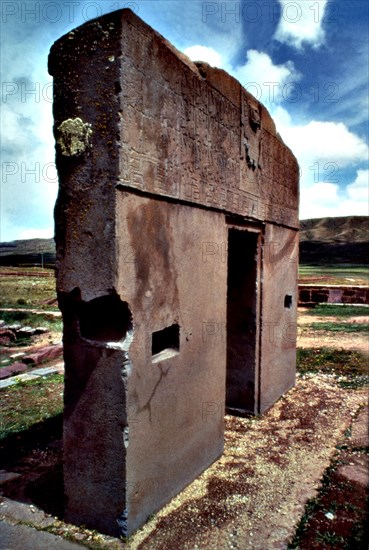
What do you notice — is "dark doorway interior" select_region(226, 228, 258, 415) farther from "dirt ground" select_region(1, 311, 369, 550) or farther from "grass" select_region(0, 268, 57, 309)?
"grass" select_region(0, 268, 57, 309)

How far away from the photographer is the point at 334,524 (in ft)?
9.85

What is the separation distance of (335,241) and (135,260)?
43209 millimetres

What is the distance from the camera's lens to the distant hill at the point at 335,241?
38.6m

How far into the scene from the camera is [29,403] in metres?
5.52

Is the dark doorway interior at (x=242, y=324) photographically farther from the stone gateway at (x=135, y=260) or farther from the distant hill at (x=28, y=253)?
the distant hill at (x=28, y=253)

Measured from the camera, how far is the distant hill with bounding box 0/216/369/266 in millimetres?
35844

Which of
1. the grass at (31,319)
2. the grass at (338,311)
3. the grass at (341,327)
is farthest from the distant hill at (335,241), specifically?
the grass at (31,319)

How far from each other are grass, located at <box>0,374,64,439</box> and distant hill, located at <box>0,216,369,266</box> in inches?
1139

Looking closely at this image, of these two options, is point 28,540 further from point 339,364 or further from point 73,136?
point 339,364

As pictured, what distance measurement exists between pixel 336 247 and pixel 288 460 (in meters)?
39.7

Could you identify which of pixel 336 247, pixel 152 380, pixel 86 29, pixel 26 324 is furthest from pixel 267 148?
pixel 336 247

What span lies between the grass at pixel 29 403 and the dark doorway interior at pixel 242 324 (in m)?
2.17

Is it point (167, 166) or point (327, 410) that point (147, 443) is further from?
point (327, 410)

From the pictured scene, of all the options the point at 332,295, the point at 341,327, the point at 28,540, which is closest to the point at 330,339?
the point at 341,327
